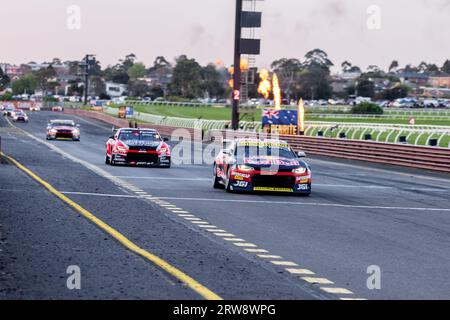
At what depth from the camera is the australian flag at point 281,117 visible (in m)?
54.1

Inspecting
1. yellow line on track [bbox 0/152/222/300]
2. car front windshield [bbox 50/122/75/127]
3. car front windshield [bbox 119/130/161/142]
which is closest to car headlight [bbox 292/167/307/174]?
yellow line on track [bbox 0/152/222/300]

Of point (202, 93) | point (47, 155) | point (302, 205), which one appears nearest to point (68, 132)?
point (47, 155)

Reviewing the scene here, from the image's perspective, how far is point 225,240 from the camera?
1233 centimetres

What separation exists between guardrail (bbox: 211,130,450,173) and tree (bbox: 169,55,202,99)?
437 ft

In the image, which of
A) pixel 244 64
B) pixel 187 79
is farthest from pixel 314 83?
pixel 244 64

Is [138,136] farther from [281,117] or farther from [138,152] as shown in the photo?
[281,117]

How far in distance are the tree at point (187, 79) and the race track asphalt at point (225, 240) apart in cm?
15907

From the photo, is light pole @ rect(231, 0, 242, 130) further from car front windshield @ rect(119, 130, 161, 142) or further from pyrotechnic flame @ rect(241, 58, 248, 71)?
car front windshield @ rect(119, 130, 161, 142)

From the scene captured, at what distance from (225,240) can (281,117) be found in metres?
42.6

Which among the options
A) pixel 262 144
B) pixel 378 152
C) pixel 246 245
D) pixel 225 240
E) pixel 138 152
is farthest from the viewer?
pixel 378 152

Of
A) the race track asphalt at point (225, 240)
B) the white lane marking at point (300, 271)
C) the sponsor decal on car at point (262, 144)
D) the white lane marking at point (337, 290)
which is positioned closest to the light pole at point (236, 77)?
the race track asphalt at point (225, 240)

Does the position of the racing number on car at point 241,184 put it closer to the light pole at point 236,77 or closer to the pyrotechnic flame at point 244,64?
the light pole at point 236,77

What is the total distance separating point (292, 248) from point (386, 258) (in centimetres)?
123

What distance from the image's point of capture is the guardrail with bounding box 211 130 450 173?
3228cm
